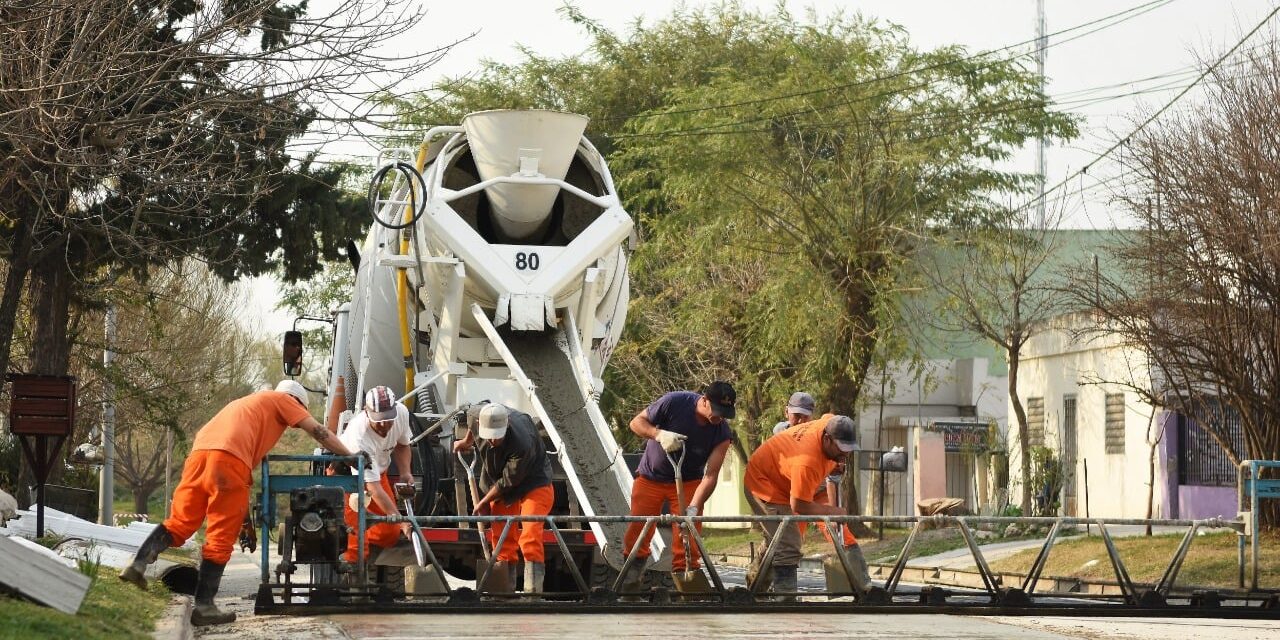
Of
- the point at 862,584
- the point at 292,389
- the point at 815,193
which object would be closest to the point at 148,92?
the point at 292,389

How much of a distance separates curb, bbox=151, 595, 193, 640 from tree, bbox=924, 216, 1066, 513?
1689 cm

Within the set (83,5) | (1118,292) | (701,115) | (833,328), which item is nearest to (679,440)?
(83,5)

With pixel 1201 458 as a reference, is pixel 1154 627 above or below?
below

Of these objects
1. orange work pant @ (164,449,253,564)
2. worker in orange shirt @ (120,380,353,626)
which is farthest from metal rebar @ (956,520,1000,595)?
orange work pant @ (164,449,253,564)

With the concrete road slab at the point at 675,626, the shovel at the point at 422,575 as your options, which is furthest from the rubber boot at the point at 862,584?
the shovel at the point at 422,575

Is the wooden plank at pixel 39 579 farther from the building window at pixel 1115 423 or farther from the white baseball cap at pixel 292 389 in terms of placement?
the building window at pixel 1115 423

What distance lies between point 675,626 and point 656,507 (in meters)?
2.58

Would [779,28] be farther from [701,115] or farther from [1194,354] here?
[1194,354]

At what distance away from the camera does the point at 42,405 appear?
18.3 meters

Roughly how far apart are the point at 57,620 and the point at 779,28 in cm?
3037

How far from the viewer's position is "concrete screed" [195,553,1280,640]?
996 cm

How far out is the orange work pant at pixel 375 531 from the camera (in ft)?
39.7

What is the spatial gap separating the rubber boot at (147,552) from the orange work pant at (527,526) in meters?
2.19

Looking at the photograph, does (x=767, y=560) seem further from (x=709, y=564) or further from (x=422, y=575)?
(x=422, y=575)
